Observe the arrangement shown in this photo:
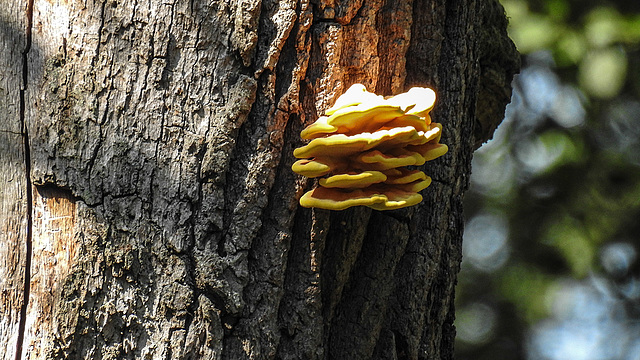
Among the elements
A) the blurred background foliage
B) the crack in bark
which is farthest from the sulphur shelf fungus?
the blurred background foliage

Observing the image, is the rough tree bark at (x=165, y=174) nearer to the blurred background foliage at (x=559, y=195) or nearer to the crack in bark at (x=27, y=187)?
the crack in bark at (x=27, y=187)

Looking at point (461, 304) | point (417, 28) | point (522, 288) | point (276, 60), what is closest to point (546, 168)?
point (522, 288)

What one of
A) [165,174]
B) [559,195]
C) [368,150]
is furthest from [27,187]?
[559,195]

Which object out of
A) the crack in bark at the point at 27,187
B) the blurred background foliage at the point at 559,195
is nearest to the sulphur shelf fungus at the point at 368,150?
the crack in bark at the point at 27,187

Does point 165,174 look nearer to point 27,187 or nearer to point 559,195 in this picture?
point 27,187

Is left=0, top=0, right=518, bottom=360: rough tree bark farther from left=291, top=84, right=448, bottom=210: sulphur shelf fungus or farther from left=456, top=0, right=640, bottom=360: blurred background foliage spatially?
left=456, top=0, right=640, bottom=360: blurred background foliage

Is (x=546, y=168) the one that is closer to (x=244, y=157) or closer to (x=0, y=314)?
(x=244, y=157)

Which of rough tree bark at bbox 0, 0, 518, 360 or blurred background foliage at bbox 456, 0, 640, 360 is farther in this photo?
blurred background foliage at bbox 456, 0, 640, 360
